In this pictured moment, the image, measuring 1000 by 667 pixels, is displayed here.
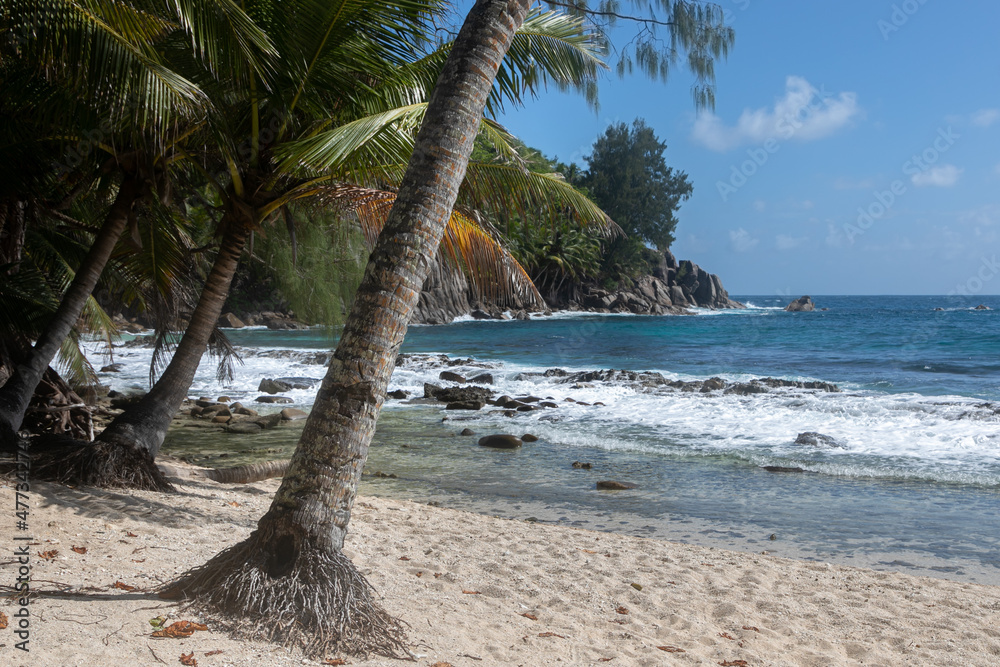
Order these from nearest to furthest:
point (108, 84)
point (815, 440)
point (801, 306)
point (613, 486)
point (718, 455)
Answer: point (108, 84), point (613, 486), point (718, 455), point (815, 440), point (801, 306)

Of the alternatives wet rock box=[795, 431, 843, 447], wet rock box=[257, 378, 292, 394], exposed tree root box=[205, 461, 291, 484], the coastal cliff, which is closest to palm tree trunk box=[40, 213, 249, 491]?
exposed tree root box=[205, 461, 291, 484]

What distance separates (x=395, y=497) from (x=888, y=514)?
5.91 m

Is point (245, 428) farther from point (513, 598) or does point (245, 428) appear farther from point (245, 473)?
point (513, 598)

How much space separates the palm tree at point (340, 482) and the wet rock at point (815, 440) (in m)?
10.4

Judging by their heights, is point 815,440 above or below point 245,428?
below

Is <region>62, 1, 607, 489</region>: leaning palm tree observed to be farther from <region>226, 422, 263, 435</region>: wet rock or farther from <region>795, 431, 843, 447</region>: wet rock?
<region>795, 431, 843, 447</region>: wet rock

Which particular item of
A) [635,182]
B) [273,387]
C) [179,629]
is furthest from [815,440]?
[635,182]

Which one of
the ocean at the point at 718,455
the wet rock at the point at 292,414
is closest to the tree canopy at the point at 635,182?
the ocean at the point at 718,455

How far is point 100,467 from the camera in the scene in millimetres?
6262

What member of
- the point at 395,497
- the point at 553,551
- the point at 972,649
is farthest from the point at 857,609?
the point at 395,497

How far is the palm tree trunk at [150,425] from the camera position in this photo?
20.4 ft

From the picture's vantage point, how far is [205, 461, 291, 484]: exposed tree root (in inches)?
323

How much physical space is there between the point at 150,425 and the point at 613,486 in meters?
5.67

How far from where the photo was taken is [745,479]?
980 centimetres
